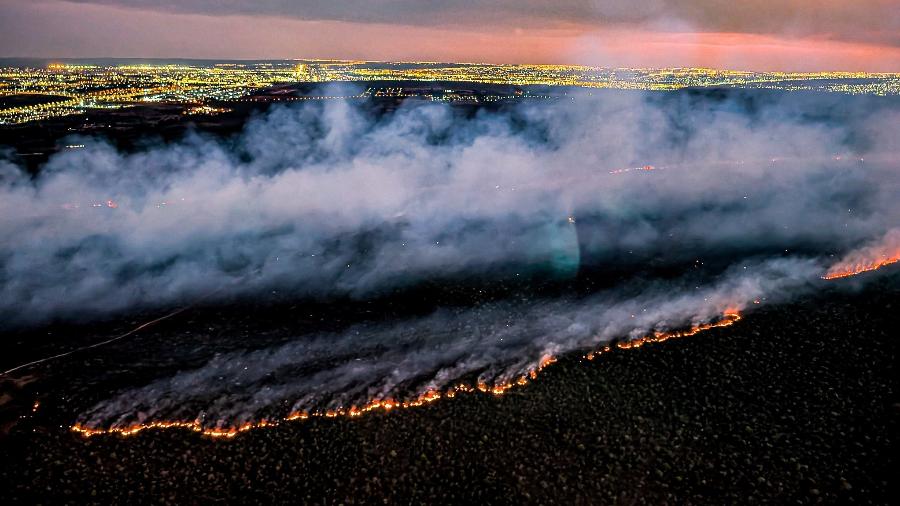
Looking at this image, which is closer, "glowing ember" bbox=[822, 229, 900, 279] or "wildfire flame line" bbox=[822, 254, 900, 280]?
"wildfire flame line" bbox=[822, 254, 900, 280]

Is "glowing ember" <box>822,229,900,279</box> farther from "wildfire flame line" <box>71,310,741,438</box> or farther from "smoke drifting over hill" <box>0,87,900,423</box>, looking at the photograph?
"wildfire flame line" <box>71,310,741,438</box>

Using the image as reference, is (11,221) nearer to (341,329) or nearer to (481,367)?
(341,329)

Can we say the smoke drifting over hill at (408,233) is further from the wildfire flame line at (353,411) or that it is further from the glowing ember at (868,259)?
the glowing ember at (868,259)

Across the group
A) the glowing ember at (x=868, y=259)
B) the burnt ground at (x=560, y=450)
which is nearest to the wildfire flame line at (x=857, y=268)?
the glowing ember at (x=868, y=259)

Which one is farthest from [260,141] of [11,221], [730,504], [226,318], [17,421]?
[730,504]

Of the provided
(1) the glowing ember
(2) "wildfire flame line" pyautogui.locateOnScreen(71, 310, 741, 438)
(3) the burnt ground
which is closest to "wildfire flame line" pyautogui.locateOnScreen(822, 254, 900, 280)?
(1) the glowing ember
